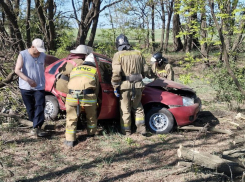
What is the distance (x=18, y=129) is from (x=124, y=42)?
2762 mm

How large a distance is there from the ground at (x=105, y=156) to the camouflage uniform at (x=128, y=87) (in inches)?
12.3

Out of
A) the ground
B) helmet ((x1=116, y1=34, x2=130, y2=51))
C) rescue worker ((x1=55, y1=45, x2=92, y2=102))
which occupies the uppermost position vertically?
helmet ((x1=116, y1=34, x2=130, y2=51))

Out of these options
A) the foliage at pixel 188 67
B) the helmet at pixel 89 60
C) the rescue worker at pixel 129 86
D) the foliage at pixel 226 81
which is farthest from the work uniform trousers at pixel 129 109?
the foliage at pixel 226 81

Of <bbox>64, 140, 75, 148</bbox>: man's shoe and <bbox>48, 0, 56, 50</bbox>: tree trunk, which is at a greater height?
<bbox>48, 0, 56, 50</bbox>: tree trunk

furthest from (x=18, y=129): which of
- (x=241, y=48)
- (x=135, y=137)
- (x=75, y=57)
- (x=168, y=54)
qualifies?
(x=168, y=54)

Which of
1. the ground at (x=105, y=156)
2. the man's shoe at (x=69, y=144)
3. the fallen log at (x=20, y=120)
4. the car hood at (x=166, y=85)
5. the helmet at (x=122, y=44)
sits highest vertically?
the helmet at (x=122, y=44)

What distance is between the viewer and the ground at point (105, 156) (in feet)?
13.6

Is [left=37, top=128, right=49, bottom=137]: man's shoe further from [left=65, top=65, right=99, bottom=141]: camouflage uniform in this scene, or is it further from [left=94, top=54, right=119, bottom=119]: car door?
[left=94, top=54, right=119, bottom=119]: car door

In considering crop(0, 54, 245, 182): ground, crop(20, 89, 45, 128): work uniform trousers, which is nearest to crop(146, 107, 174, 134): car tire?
crop(0, 54, 245, 182): ground

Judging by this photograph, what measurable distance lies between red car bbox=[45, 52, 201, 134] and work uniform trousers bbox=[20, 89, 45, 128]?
0.65 m

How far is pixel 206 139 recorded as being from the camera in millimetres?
5906

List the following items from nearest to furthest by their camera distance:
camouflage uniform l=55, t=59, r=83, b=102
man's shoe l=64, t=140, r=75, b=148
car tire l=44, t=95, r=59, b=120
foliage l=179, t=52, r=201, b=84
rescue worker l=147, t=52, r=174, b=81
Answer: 1. man's shoe l=64, t=140, r=75, b=148
2. camouflage uniform l=55, t=59, r=83, b=102
3. car tire l=44, t=95, r=59, b=120
4. rescue worker l=147, t=52, r=174, b=81
5. foliage l=179, t=52, r=201, b=84

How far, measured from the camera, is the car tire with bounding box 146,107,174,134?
6.03m

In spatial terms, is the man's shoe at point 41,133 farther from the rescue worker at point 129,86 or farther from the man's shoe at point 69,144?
the rescue worker at point 129,86
